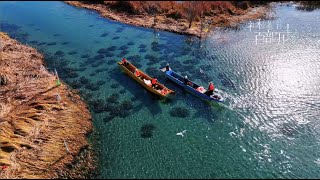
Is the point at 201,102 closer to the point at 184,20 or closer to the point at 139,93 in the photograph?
the point at 139,93

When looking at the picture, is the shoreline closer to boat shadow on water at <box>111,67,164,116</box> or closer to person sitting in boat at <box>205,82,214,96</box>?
boat shadow on water at <box>111,67,164,116</box>

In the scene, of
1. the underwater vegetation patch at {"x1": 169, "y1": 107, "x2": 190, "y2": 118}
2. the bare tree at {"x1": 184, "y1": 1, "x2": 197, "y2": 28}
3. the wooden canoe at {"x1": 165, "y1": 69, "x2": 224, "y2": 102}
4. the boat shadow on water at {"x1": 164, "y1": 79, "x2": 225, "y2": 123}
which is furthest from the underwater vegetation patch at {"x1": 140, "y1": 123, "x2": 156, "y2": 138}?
the bare tree at {"x1": 184, "y1": 1, "x2": 197, "y2": 28}

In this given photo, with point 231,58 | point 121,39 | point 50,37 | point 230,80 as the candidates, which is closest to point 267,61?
point 231,58

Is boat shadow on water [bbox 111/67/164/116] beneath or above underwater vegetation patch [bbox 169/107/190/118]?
above

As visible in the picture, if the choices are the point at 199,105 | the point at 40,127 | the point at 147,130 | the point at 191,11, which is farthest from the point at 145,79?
the point at 191,11

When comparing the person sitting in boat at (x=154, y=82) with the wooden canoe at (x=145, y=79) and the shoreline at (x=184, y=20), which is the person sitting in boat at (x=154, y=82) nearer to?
the wooden canoe at (x=145, y=79)

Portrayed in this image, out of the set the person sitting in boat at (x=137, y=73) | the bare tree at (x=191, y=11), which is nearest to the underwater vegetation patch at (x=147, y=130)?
the person sitting in boat at (x=137, y=73)
